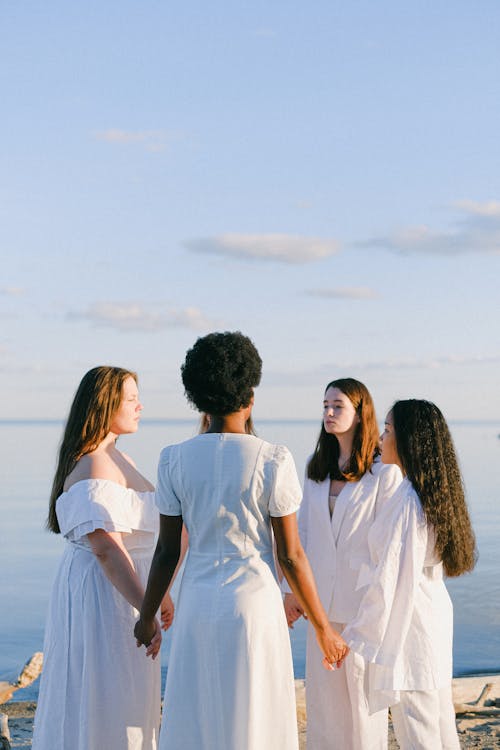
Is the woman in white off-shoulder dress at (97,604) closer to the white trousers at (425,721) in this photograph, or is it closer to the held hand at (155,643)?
the held hand at (155,643)

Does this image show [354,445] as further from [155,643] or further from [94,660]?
[94,660]

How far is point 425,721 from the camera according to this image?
427cm

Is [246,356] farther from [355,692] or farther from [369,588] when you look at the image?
[355,692]

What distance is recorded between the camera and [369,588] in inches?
172

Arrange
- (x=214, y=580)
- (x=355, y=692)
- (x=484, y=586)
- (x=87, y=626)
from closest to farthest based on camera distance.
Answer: (x=214, y=580)
(x=87, y=626)
(x=355, y=692)
(x=484, y=586)

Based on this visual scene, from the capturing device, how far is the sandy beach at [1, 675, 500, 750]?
581 cm

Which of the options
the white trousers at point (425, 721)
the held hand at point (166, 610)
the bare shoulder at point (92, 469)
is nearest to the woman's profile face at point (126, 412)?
the bare shoulder at point (92, 469)

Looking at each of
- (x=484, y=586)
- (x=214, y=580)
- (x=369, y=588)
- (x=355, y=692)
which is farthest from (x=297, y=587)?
(x=484, y=586)

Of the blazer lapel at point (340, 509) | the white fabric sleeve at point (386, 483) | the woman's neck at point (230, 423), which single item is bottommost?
the blazer lapel at point (340, 509)

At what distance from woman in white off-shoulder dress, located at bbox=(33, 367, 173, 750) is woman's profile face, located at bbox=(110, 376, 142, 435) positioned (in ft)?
0.07

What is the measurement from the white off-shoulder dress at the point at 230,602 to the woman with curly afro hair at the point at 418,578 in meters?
0.80

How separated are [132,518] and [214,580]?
0.77 metres

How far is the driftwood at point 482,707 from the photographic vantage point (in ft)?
20.1

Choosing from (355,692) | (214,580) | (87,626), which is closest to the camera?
(214,580)
